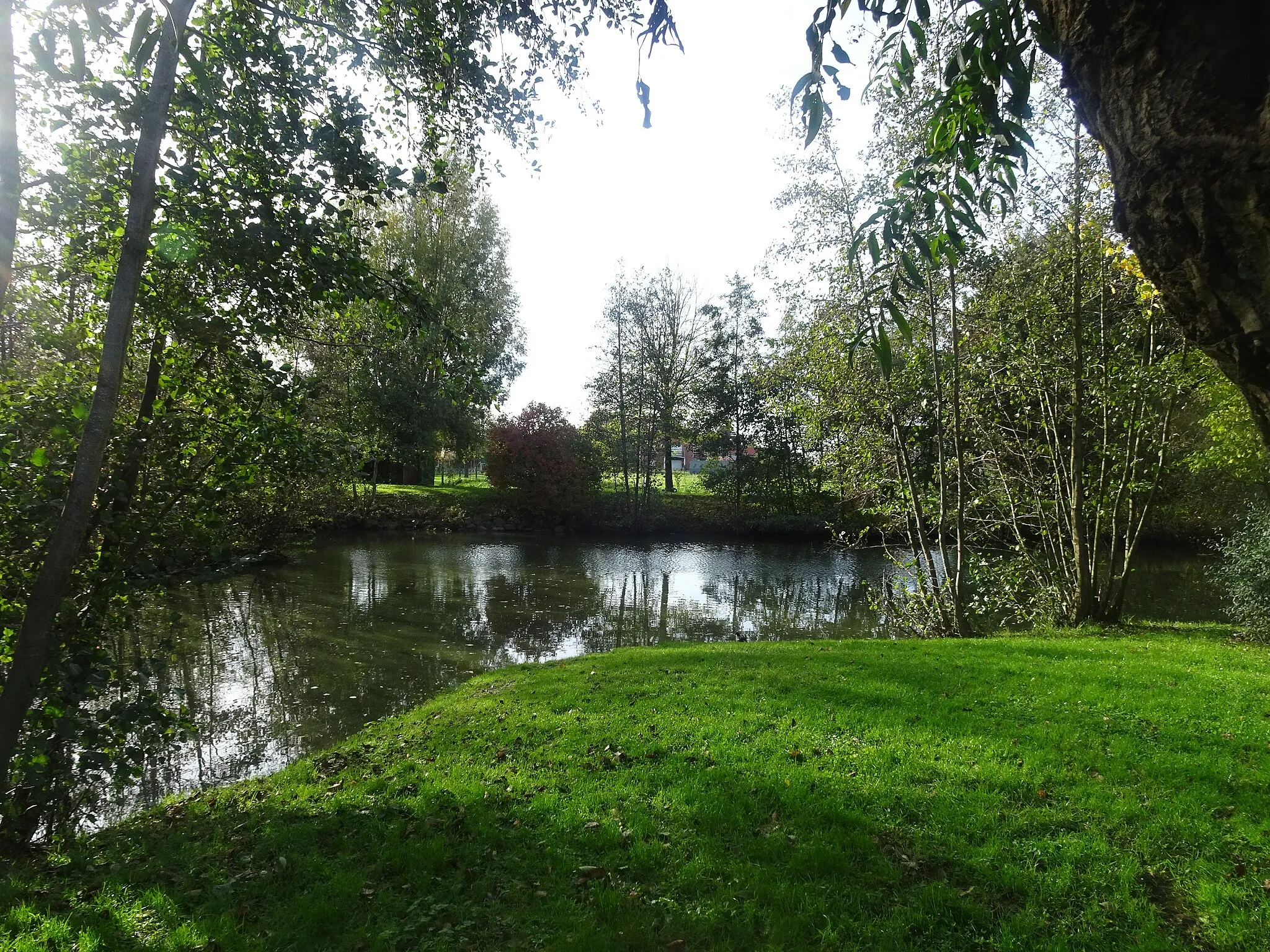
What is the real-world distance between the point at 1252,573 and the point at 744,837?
13.1 meters

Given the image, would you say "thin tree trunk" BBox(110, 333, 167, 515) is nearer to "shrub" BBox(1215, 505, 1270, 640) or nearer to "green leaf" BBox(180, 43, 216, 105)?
"green leaf" BBox(180, 43, 216, 105)

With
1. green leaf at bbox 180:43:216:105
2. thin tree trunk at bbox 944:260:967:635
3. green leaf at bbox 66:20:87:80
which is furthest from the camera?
thin tree trunk at bbox 944:260:967:635

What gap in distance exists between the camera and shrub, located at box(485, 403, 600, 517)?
33.2 m

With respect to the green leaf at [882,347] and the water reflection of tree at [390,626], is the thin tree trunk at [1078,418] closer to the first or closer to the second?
the water reflection of tree at [390,626]

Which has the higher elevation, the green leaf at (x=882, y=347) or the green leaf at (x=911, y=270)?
the green leaf at (x=911, y=270)

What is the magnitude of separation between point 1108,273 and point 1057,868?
1001 cm

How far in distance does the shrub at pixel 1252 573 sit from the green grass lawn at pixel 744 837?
620 cm

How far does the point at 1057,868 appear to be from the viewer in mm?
3793

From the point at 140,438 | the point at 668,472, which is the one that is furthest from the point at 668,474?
the point at 140,438

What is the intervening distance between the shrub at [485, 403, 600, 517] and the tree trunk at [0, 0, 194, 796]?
29226 millimetres

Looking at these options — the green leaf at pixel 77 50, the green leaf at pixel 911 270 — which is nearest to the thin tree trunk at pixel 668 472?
the green leaf at pixel 77 50

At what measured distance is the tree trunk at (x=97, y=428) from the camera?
12.5ft

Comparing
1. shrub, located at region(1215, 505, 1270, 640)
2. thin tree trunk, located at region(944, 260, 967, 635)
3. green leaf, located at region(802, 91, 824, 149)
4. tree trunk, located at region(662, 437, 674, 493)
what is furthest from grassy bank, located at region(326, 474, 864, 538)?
green leaf, located at region(802, 91, 824, 149)

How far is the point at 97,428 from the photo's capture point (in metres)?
3.82
